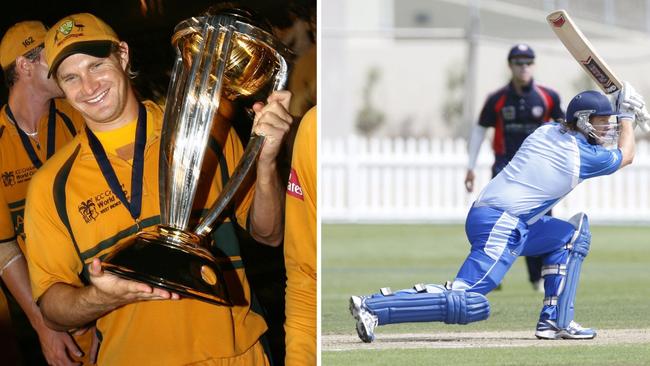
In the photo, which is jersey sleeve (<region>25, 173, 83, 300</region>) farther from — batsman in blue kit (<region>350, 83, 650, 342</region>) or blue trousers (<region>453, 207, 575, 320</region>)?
blue trousers (<region>453, 207, 575, 320</region>)

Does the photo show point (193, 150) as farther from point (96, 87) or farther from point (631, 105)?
point (631, 105)

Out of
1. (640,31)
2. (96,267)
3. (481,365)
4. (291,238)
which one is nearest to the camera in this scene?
(96,267)

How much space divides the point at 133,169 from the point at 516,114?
→ 101 inches

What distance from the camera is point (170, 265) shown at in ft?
7.42

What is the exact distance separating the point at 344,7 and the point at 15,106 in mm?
6812

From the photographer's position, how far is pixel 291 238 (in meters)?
2.63

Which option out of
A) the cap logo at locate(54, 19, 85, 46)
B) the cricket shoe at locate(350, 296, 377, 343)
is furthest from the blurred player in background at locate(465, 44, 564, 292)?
the cap logo at locate(54, 19, 85, 46)

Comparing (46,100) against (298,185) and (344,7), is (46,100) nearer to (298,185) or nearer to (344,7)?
(298,185)

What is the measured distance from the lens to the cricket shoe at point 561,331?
11.1 ft

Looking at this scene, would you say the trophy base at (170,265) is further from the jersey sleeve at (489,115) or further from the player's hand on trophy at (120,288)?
the jersey sleeve at (489,115)

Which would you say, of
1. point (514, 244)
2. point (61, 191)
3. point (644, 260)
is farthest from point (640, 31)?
point (61, 191)

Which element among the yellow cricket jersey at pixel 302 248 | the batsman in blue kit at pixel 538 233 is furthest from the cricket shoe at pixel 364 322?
the yellow cricket jersey at pixel 302 248

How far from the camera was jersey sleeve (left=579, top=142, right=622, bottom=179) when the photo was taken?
10.8 ft

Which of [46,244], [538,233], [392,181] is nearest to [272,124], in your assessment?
[46,244]
